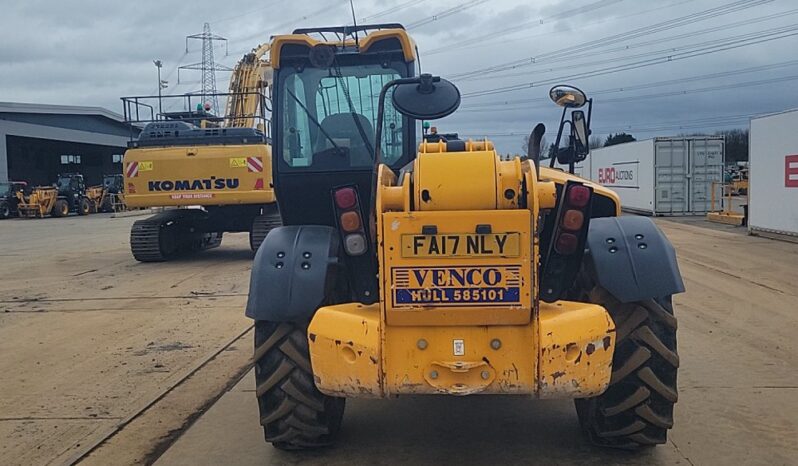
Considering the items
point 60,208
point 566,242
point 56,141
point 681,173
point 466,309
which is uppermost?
point 56,141

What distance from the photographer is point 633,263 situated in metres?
4.19

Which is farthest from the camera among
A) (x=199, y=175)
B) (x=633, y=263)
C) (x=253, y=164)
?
(x=199, y=175)

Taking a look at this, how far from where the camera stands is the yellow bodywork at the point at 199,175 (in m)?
15.1

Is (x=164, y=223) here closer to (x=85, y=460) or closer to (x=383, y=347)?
(x=85, y=460)

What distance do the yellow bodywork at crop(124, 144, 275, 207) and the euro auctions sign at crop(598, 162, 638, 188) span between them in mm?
19193

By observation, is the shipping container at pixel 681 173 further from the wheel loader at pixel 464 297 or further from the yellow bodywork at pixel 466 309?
the yellow bodywork at pixel 466 309

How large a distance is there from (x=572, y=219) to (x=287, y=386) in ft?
5.90

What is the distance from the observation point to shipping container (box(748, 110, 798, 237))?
17766 mm

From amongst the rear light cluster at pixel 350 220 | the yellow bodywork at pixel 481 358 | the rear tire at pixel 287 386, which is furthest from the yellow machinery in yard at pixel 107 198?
the yellow bodywork at pixel 481 358

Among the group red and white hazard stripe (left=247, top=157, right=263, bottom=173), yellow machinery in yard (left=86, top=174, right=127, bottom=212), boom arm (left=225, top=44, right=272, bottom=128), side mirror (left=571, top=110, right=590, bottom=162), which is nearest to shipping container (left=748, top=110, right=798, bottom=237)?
red and white hazard stripe (left=247, top=157, right=263, bottom=173)

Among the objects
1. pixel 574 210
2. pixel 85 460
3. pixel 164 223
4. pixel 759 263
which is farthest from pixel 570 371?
pixel 164 223

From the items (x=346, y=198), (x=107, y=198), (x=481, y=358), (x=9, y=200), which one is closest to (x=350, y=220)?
(x=346, y=198)

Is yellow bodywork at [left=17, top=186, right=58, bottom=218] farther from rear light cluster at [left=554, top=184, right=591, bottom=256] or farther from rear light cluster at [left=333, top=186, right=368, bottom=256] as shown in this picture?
rear light cluster at [left=554, top=184, right=591, bottom=256]

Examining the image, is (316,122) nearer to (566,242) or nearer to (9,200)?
(566,242)
